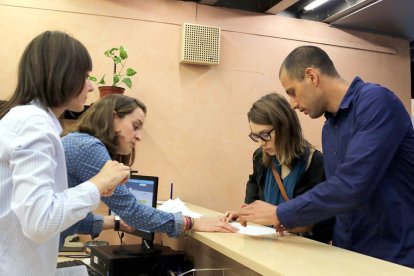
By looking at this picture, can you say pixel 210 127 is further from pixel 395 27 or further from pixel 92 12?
pixel 395 27

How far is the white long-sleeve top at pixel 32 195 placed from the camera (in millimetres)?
966

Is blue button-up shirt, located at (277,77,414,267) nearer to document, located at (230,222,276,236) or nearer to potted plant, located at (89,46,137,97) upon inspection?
document, located at (230,222,276,236)

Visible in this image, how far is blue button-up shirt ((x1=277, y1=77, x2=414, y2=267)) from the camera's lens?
4.77 ft

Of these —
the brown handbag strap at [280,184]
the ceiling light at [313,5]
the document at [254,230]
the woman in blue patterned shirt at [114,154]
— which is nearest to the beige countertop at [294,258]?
the document at [254,230]

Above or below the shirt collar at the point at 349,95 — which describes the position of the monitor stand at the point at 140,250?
below

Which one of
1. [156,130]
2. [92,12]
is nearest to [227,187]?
[156,130]

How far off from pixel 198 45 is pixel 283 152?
1.95 m

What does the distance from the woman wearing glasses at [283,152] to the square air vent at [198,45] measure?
5.58ft

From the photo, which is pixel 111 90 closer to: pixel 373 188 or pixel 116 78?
pixel 116 78

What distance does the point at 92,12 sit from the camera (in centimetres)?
366

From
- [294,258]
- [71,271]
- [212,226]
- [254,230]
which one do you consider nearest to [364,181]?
[294,258]

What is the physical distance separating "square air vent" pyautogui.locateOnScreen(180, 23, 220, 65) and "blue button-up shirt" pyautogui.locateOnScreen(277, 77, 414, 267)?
2.33 m

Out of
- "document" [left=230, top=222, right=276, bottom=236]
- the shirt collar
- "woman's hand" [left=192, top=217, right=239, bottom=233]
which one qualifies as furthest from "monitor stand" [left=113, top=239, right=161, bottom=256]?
the shirt collar

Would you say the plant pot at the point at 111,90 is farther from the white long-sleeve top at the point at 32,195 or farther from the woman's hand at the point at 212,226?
the white long-sleeve top at the point at 32,195
